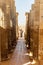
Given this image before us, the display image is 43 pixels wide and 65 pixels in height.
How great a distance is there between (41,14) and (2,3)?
1.81m

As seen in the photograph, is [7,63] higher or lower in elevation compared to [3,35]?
lower

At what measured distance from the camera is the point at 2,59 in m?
5.36

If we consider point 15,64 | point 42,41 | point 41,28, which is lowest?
point 15,64

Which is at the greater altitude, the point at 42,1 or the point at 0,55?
the point at 42,1

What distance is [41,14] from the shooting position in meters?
4.07

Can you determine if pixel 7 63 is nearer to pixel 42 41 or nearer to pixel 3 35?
pixel 3 35

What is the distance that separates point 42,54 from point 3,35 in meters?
1.77

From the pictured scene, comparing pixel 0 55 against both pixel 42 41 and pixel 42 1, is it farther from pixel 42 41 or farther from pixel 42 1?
pixel 42 1

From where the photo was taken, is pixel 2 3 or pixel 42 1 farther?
pixel 2 3

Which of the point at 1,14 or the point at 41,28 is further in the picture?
the point at 1,14

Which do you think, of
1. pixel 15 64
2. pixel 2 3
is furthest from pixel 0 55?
pixel 2 3

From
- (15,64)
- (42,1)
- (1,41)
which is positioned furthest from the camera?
(1,41)

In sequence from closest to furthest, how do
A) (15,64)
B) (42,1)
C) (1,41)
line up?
1. (42,1)
2. (15,64)
3. (1,41)


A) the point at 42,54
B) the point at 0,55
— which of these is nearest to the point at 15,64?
the point at 0,55
